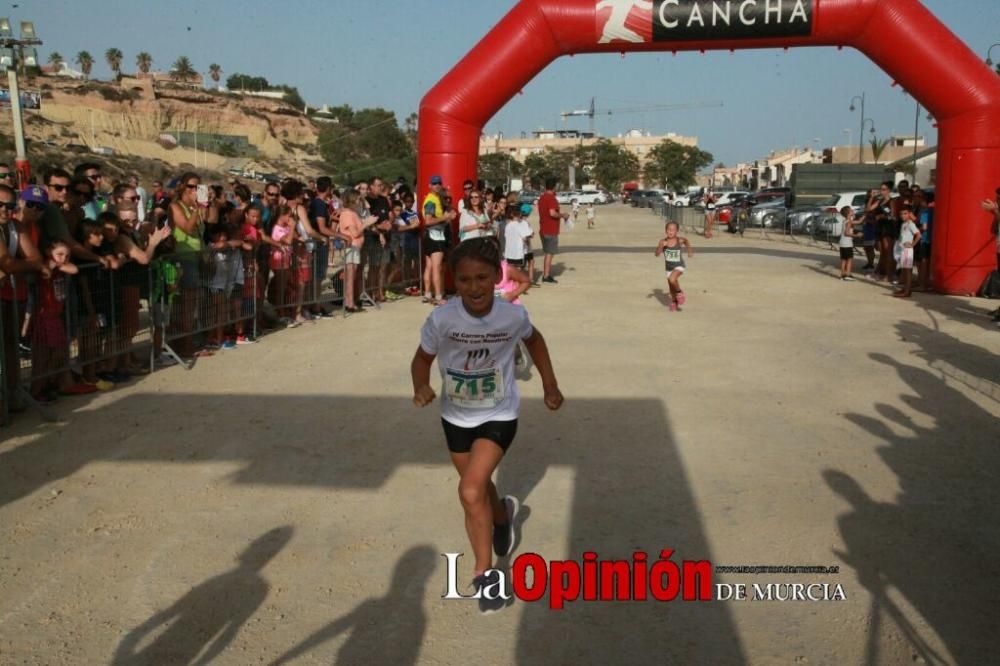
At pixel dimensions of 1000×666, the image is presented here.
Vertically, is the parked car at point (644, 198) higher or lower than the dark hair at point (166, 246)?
higher

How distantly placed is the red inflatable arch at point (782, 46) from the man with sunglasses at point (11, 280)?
8085 mm

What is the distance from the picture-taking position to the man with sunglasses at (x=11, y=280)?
6.08m

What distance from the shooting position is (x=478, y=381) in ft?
12.0

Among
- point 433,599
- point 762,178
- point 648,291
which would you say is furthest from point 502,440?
point 762,178

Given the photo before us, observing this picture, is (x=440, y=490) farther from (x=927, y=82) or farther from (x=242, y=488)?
(x=927, y=82)

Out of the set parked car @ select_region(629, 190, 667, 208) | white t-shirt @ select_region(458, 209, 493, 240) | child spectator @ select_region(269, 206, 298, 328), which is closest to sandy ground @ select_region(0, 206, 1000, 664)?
child spectator @ select_region(269, 206, 298, 328)

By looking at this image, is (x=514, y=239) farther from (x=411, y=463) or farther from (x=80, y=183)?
(x=411, y=463)

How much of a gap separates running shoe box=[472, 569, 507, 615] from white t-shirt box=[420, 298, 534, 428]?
0.63 meters

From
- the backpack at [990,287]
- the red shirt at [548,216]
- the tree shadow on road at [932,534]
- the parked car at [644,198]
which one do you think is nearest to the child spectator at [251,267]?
the tree shadow on road at [932,534]

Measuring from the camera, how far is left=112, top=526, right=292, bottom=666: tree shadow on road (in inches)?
125

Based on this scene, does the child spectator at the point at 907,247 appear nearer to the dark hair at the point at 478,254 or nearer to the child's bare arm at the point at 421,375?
the dark hair at the point at 478,254

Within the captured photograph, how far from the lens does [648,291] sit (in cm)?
1349

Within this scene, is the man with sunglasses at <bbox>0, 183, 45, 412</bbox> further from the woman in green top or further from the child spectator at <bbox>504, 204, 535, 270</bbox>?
the child spectator at <bbox>504, 204, 535, 270</bbox>

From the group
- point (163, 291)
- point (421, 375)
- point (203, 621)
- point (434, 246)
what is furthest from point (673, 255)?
point (203, 621)
